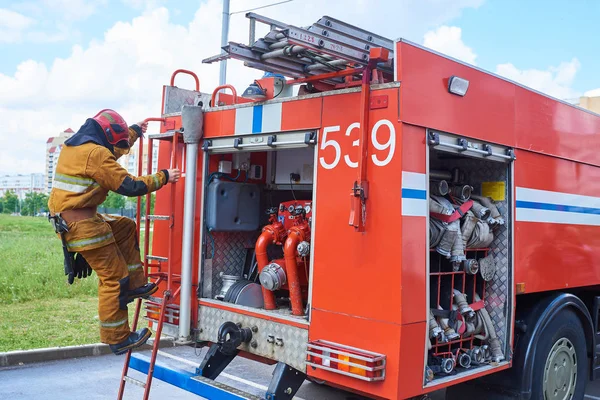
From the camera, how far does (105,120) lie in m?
4.29

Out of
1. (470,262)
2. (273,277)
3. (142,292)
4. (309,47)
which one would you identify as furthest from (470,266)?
(142,292)

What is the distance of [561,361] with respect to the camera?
16.2 ft

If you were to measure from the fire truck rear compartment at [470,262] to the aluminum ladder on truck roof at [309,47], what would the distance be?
3.09 ft

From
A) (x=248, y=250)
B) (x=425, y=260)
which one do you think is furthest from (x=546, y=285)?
(x=248, y=250)

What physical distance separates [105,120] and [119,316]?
1.42 m

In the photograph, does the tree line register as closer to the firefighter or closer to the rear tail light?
the firefighter

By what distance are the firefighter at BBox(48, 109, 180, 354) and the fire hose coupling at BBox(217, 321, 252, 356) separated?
553 mm

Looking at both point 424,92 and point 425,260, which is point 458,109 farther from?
point 425,260

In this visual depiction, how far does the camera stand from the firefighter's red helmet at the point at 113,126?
4.27 m

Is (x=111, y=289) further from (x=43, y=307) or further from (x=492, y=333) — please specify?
(x=43, y=307)

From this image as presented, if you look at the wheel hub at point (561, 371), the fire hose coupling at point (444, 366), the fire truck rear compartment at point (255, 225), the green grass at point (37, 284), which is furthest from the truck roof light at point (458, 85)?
the green grass at point (37, 284)

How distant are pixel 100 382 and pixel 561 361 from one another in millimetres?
4416

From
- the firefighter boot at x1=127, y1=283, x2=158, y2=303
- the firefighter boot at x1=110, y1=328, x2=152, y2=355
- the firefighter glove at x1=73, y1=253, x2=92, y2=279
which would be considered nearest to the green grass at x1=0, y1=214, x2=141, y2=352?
the firefighter glove at x1=73, y1=253, x2=92, y2=279

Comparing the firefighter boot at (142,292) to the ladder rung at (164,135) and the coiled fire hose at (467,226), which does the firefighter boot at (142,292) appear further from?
the coiled fire hose at (467,226)
